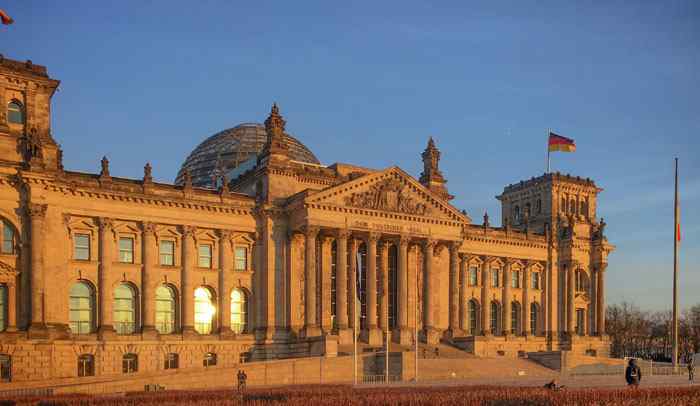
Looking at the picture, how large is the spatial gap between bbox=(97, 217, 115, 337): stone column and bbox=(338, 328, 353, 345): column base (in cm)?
1976

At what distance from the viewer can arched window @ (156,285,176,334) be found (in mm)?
64500

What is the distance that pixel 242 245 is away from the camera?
226 feet

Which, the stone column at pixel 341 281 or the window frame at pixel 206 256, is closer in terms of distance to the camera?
the window frame at pixel 206 256

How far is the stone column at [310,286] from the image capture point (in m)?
67.6

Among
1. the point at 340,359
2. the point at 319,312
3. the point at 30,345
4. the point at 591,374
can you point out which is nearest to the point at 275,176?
the point at 319,312

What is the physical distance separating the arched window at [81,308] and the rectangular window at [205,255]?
990 centimetres

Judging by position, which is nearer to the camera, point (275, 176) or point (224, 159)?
point (275, 176)

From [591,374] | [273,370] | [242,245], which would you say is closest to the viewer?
[273,370]

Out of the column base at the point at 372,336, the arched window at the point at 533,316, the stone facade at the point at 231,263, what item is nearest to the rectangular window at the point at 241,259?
the stone facade at the point at 231,263

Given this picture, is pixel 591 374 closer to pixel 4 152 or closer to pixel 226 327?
pixel 226 327

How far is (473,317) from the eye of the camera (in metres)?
85.0

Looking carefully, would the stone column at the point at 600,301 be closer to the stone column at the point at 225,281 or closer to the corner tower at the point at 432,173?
the corner tower at the point at 432,173

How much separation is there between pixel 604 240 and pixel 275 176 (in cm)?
4646

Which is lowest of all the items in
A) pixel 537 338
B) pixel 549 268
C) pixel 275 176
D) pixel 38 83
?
pixel 537 338
